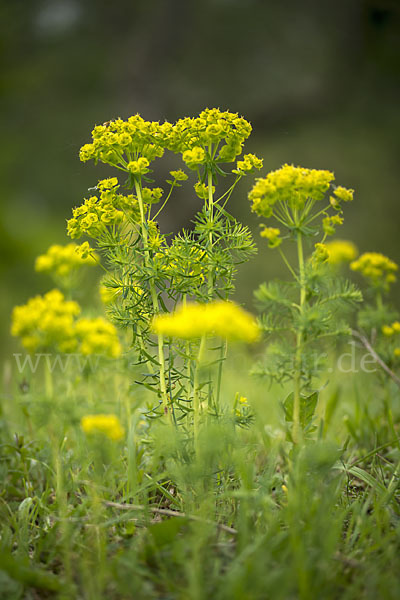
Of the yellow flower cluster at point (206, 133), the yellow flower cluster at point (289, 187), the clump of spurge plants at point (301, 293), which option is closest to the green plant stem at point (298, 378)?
the clump of spurge plants at point (301, 293)

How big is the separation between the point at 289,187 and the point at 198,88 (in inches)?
182

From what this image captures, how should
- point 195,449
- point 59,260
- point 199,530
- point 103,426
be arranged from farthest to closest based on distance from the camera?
point 59,260
point 195,449
point 199,530
point 103,426

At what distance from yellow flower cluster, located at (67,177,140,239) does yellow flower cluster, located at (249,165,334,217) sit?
45cm

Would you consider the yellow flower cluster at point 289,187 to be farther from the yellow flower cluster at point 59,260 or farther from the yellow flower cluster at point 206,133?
the yellow flower cluster at point 59,260

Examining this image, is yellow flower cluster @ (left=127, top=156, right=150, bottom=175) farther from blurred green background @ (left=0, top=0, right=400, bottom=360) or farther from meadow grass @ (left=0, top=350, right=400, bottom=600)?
blurred green background @ (left=0, top=0, right=400, bottom=360)

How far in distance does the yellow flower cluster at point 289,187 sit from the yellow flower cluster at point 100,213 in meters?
0.45

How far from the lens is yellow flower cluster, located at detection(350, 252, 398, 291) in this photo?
2.02 meters

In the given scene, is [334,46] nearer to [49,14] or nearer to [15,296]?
[49,14]

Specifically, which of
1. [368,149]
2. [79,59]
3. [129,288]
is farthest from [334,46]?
[129,288]

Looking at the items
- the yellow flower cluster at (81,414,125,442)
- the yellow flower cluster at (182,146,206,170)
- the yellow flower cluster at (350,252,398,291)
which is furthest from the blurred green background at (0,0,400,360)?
the yellow flower cluster at (81,414,125,442)

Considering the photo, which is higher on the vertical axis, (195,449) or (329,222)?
(329,222)

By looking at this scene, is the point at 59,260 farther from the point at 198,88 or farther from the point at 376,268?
the point at 198,88

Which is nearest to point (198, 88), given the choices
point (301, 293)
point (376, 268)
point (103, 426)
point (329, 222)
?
point (376, 268)

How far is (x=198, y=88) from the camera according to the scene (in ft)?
18.1
